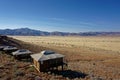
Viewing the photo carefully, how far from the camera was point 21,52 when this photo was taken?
1366 inches

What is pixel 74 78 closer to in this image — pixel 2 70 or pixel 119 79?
pixel 119 79

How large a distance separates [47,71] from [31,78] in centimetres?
618

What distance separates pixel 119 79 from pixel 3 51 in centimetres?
Answer: 2614

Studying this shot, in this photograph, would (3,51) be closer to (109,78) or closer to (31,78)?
(31,78)

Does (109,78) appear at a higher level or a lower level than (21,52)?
lower

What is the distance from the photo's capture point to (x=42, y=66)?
26031 millimetres

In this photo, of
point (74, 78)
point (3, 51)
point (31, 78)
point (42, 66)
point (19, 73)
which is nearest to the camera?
point (31, 78)

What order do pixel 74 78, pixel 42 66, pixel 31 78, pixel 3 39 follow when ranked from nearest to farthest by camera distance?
pixel 31 78 → pixel 74 78 → pixel 42 66 → pixel 3 39

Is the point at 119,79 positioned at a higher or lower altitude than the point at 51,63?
lower

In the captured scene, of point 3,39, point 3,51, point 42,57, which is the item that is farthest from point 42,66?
point 3,39

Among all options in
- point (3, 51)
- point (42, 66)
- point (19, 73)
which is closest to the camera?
point (19, 73)

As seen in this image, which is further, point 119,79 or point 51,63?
point 51,63

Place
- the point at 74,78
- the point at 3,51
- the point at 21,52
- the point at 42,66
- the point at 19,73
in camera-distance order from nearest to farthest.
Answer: the point at 19,73 < the point at 74,78 < the point at 42,66 < the point at 21,52 < the point at 3,51

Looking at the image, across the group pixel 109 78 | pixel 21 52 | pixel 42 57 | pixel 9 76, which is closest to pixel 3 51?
pixel 21 52
